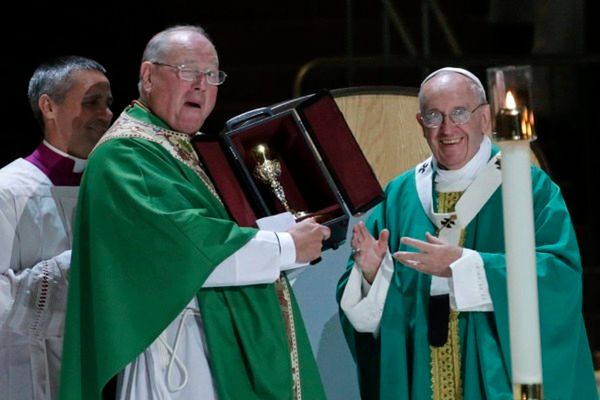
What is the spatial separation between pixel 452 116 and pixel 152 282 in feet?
3.40

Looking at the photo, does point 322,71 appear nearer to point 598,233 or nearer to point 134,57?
point 134,57

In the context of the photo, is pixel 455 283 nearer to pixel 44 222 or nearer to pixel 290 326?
pixel 290 326

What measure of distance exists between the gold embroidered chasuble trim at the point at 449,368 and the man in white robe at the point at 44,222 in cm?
117

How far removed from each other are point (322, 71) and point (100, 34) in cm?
119

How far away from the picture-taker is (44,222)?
12.7 ft

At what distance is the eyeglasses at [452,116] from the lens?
12.0 feet

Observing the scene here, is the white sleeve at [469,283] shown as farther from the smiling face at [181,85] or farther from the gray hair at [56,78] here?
the gray hair at [56,78]

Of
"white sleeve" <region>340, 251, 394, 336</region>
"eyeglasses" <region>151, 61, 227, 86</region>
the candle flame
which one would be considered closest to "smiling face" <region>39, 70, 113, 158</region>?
"eyeglasses" <region>151, 61, 227, 86</region>

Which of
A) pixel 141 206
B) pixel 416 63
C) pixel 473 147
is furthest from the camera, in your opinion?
pixel 416 63

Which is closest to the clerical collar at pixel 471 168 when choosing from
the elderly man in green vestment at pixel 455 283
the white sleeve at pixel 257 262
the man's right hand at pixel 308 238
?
the elderly man in green vestment at pixel 455 283

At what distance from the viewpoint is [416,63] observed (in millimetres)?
6328

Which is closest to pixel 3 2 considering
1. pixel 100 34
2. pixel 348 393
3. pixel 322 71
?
pixel 100 34

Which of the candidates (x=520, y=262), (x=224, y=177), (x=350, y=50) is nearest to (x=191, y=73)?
(x=224, y=177)

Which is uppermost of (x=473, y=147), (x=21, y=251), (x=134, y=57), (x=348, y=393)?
(x=134, y=57)
